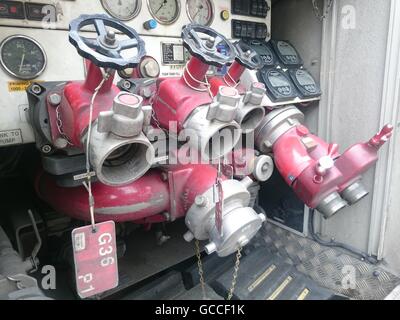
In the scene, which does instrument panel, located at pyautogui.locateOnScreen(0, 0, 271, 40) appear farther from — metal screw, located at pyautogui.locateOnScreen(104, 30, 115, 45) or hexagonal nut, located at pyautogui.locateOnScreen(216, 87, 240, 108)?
hexagonal nut, located at pyautogui.locateOnScreen(216, 87, 240, 108)

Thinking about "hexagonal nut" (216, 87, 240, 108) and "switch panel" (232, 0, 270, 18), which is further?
"switch panel" (232, 0, 270, 18)

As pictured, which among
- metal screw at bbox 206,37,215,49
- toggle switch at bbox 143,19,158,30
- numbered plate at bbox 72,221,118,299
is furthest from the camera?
toggle switch at bbox 143,19,158,30

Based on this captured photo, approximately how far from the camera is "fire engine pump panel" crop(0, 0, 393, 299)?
29.9 inches

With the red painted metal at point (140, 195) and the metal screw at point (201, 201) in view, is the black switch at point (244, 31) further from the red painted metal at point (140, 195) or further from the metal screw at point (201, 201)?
the metal screw at point (201, 201)

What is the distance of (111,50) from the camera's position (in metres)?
0.69

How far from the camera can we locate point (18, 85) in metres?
0.99

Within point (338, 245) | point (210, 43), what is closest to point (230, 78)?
point (210, 43)

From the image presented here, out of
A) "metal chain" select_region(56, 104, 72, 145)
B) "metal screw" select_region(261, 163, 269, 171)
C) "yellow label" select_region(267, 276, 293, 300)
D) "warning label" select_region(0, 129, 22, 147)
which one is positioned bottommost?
"yellow label" select_region(267, 276, 293, 300)

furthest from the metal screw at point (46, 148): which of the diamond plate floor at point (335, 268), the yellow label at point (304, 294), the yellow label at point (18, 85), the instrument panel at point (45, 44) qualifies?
the diamond plate floor at point (335, 268)

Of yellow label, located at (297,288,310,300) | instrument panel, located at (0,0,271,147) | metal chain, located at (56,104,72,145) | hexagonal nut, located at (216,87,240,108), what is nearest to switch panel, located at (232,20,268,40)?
instrument panel, located at (0,0,271,147)

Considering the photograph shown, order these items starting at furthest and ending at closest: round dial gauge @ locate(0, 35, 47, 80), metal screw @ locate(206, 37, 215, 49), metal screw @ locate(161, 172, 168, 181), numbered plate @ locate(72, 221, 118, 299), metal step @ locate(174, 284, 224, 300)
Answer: metal step @ locate(174, 284, 224, 300) < metal screw @ locate(161, 172, 168, 181) < round dial gauge @ locate(0, 35, 47, 80) < metal screw @ locate(206, 37, 215, 49) < numbered plate @ locate(72, 221, 118, 299)

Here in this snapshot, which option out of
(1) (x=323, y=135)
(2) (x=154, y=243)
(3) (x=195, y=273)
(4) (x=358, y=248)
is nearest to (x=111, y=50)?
(3) (x=195, y=273)

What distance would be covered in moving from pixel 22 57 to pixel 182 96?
1.78ft

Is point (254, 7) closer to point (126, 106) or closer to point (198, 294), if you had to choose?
point (126, 106)
